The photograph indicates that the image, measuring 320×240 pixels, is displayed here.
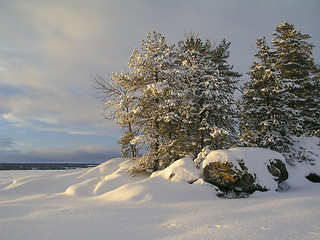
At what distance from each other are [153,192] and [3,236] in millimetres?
4400

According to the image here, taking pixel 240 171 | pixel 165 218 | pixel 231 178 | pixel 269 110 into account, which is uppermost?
pixel 269 110

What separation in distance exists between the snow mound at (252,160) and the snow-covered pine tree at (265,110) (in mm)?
3780

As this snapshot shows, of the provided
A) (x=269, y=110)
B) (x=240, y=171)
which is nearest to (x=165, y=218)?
(x=240, y=171)

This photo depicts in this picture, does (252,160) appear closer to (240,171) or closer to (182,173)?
(240,171)

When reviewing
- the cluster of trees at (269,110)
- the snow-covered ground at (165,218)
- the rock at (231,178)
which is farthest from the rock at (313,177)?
the snow-covered ground at (165,218)

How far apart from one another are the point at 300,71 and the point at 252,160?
13613 millimetres

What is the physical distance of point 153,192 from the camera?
284 inches

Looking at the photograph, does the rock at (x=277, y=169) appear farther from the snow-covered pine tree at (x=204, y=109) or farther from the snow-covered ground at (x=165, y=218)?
the snow-covered pine tree at (x=204, y=109)

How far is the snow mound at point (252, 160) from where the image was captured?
8.52 meters

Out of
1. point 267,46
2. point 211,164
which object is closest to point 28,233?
point 211,164

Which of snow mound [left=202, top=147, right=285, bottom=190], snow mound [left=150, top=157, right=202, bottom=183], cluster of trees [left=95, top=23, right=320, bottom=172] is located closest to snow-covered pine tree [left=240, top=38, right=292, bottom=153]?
cluster of trees [left=95, top=23, right=320, bottom=172]

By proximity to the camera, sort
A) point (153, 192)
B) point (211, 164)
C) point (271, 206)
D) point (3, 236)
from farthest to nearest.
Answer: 1. point (211, 164)
2. point (153, 192)
3. point (271, 206)
4. point (3, 236)

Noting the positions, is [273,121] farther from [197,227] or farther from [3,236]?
[3,236]

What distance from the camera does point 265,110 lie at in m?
13.8
